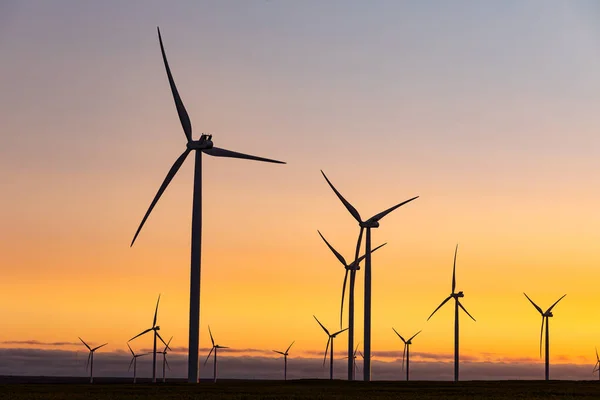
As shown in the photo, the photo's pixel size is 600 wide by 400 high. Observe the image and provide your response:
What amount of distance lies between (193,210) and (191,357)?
1432 centimetres

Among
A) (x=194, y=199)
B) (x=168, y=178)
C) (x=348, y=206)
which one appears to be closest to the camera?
(x=194, y=199)

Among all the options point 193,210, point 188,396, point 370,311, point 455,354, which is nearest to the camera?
point 188,396

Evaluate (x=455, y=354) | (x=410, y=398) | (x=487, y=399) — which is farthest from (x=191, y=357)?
(x=455, y=354)

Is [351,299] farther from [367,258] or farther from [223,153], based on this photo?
[223,153]

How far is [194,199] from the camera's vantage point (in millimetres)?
101938

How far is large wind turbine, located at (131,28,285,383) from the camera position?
97.2m

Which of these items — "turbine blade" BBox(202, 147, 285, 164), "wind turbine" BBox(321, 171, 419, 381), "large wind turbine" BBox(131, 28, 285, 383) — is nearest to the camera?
"large wind turbine" BBox(131, 28, 285, 383)

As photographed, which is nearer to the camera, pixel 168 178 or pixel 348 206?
pixel 168 178

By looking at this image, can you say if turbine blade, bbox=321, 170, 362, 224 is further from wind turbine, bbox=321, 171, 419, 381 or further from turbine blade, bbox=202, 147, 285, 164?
turbine blade, bbox=202, 147, 285, 164

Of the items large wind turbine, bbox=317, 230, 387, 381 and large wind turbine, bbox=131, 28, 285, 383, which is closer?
large wind turbine, bbox=131, 28, 285, 383

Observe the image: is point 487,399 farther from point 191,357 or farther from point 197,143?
point 197,143

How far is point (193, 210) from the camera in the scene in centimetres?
10088

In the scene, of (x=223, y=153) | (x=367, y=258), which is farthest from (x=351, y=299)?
(x=223, y=153)

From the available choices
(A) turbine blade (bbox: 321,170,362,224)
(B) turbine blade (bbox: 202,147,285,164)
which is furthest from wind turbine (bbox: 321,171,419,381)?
(B) turbine blade (bbox: 202,147,285,164)
